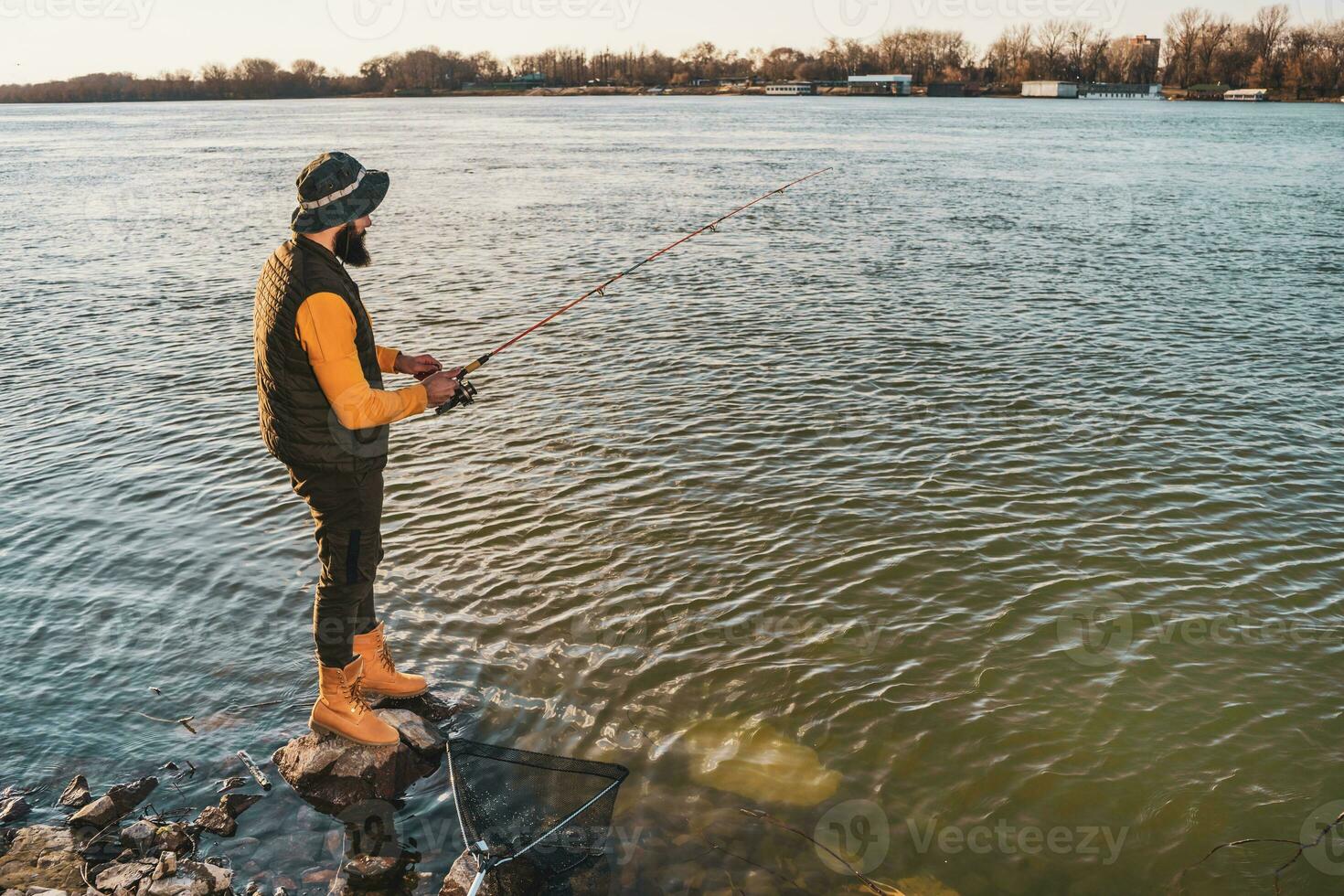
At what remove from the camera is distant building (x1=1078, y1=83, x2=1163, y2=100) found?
155100 mm

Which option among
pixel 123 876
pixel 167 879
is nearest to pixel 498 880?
pixel 167 879

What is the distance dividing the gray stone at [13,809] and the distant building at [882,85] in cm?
17836

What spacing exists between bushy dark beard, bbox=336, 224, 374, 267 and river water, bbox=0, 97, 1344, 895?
8.70ft

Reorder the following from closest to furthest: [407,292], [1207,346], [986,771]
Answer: [986,771]
[1207,346]
[407,292]

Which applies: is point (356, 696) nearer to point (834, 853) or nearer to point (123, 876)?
point (123, 876)

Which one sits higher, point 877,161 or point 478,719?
point 877,161

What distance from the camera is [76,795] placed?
16.0ft

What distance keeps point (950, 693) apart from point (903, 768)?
79 centimetres

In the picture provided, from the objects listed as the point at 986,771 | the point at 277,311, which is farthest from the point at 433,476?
the point at 986,771

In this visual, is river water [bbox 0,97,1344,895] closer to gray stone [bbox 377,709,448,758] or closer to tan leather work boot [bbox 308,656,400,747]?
gray stone [bbox 377,709,448,758]

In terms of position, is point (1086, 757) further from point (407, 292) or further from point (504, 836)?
point (407, 292)

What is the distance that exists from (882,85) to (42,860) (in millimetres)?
186927

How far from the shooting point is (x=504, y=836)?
14.5 feet

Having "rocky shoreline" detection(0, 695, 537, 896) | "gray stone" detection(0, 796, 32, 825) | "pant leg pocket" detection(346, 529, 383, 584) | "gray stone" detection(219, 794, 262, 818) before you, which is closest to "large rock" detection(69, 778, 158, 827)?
"rocky shoreline" detection(0, 695, 537, 896)
